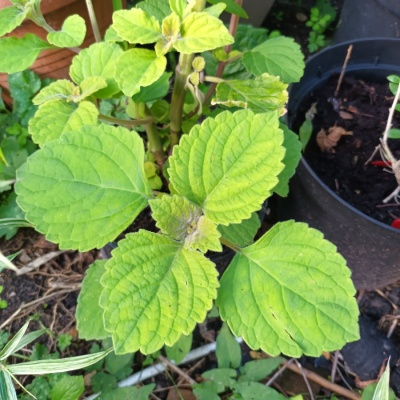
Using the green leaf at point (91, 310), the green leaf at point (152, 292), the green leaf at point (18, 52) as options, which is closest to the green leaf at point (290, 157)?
the green leaf at point (152, 292)

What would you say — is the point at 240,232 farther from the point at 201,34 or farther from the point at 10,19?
the point at 10,19

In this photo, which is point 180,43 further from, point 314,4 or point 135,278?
point 314,4

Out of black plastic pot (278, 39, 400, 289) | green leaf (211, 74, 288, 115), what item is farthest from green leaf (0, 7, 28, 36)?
black plastic pot (278, 39, 400, 289)

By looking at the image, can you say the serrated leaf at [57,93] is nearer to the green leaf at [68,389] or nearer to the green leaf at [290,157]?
the green leaf at [290,157]

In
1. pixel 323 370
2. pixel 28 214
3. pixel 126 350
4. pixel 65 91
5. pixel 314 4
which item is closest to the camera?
pixel 126 350

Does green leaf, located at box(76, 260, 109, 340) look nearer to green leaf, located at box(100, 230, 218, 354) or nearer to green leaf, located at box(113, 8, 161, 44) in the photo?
green leaf, located at box(100, 230, 218, 354)

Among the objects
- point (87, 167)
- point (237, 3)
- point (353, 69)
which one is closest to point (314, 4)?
point (353, 69)
